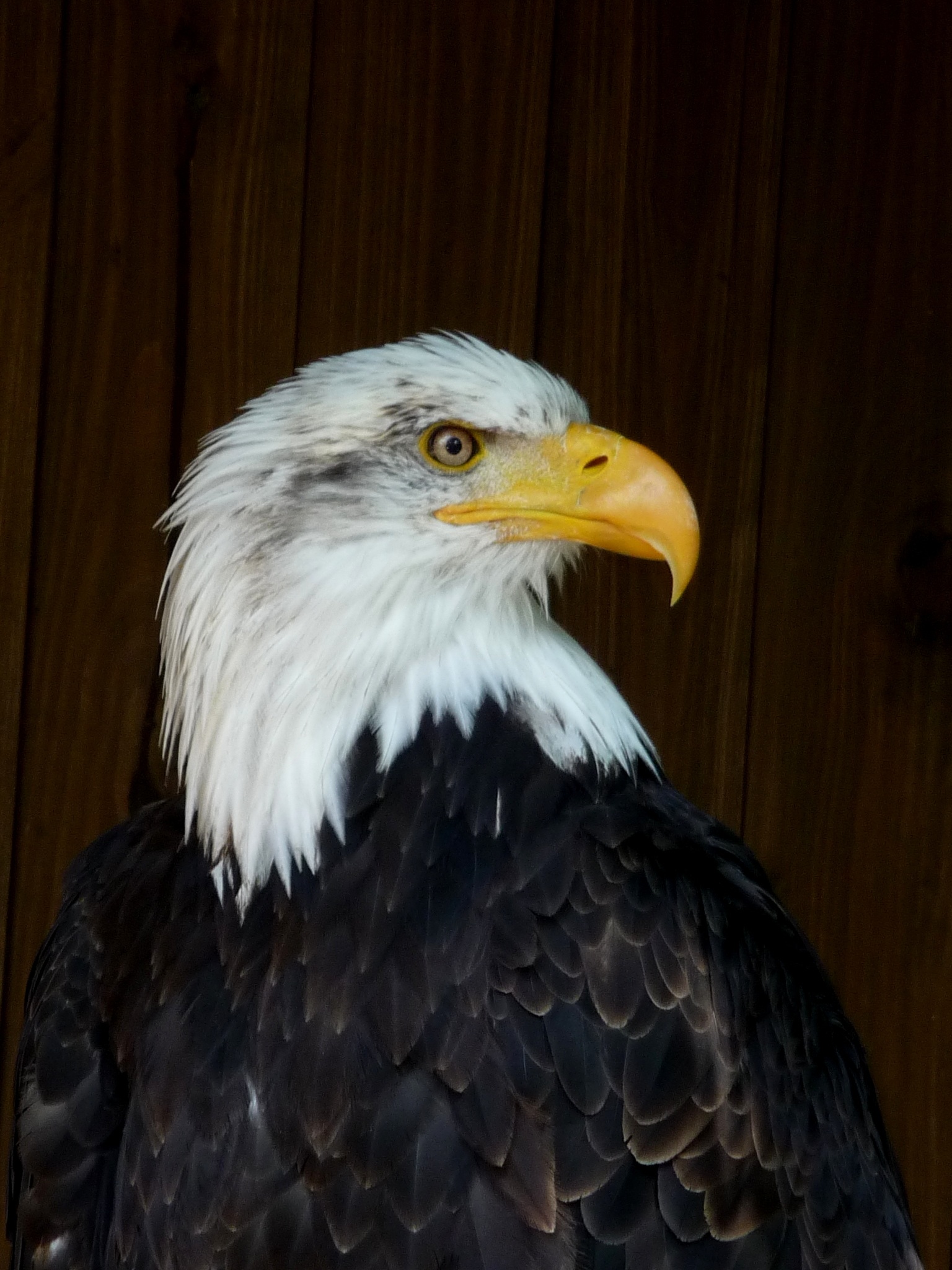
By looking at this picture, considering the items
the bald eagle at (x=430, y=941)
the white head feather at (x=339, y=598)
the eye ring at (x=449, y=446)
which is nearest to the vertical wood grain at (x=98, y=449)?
the bald eagle at (x=430, y=941)

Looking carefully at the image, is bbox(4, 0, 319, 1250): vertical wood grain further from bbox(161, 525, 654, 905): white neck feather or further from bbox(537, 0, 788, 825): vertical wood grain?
bbox(161, 525, 654, 905): white neck feather

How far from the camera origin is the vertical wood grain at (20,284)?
238cm

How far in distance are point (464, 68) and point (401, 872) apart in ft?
4.68

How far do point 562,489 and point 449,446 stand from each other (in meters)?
0.14

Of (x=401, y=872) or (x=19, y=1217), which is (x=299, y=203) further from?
(x=19, y=1217)

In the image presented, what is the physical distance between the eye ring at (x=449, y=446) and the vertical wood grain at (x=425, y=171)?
75cm

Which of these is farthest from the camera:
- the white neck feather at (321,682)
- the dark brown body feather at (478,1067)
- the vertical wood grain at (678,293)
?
the vertical wood grain at (678,293)

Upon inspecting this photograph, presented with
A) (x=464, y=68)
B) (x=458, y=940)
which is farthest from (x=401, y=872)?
(x=464, y=68)

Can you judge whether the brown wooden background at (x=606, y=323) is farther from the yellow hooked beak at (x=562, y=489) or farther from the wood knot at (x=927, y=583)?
the yellow hooked beak at (x=562, y=489)

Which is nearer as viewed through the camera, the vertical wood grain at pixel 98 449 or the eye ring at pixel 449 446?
the eye ring at pixel 449 446

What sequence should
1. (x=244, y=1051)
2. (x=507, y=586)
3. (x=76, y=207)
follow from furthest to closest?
(x=76, y=207)
(x=507, y=586)
(x=244, y=1051)

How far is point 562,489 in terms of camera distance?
5.80 ft

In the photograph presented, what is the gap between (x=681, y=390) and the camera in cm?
252

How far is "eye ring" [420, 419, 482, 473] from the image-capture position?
175 cm
